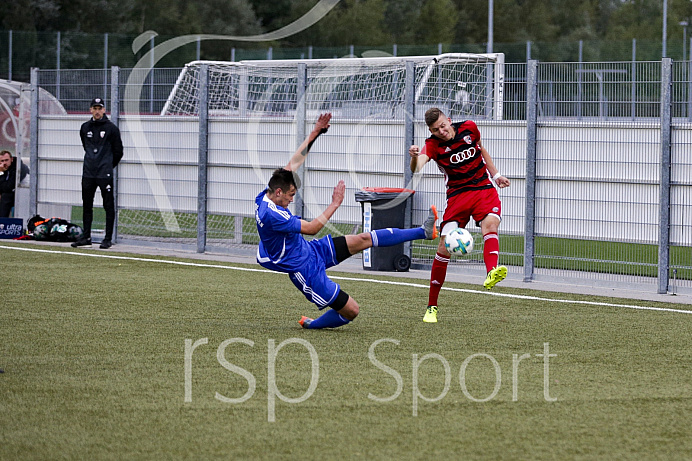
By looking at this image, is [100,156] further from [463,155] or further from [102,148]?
[463,155]

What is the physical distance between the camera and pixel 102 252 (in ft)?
51.2

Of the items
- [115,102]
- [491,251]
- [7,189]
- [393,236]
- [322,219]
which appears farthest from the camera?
[7,189]

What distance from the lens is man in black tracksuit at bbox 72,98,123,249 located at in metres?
16.1

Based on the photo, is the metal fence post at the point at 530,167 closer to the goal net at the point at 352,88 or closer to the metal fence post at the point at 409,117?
the goal net at the point at 352,88

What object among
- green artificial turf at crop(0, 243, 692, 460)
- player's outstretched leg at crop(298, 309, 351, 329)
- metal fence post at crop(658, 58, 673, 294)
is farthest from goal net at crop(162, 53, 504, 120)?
player's outstretched leg at crop(298, 309, 351, 329)

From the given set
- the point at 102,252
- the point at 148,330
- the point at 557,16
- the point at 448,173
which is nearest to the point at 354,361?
the point at 148,330

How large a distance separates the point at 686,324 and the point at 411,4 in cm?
5915

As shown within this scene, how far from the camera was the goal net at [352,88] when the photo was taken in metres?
14.2

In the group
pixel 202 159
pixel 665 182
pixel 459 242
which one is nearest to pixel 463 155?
pixel 459 242

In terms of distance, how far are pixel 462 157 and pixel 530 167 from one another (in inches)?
137

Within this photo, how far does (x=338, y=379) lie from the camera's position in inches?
258

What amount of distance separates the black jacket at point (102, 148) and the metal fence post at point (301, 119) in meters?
3.02

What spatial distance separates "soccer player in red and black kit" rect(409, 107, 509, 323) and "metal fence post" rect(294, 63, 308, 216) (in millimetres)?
5570

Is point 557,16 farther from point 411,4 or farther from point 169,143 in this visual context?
point 169,143
